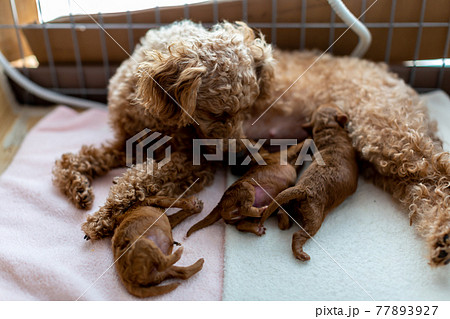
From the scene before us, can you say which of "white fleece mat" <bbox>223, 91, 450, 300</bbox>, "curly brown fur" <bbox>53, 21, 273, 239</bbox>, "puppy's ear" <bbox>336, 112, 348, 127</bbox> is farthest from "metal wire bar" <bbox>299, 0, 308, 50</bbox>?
"white fleece mat" <bbox>223, 91, 450, 300</bbox>

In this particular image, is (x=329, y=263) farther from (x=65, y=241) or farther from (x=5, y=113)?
(x=5, y=113)

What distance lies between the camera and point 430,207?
57.6 inches

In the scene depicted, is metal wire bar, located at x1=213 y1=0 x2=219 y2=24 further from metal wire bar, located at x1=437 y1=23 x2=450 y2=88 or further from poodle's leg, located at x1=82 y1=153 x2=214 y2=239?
metal wire bar, located at x1=437 y1=23 x2=450 y2=88

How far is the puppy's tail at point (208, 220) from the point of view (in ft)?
5.10

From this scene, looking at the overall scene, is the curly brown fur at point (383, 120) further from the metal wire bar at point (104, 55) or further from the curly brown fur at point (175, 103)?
the metal wire bar at point (104, 55)

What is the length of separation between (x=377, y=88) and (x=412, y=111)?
18cm

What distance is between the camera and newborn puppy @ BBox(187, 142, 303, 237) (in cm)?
148

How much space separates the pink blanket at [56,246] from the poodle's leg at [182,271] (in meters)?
0.03

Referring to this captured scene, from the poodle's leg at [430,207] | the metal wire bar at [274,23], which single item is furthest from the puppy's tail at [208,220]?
the metal wire bar at [274,23]

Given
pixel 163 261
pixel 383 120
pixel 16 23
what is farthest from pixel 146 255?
pixel 16 23

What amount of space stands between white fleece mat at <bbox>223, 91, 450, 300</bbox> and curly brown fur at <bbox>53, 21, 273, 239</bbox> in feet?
1.23
